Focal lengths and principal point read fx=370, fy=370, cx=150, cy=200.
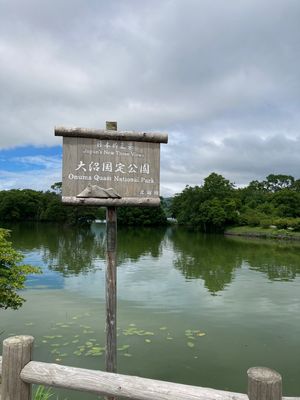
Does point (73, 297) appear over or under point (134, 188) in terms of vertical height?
under

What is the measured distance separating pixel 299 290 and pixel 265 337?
565cm

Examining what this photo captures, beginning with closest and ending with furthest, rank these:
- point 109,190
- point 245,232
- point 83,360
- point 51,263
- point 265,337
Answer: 1. point 109,190
2. point 83,360
3. point 265,337
4. point 51,263
5. point 245,232

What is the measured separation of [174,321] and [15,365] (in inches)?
270

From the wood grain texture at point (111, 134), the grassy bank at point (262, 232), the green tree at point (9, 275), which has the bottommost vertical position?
the grassy bank at point (262, 232)

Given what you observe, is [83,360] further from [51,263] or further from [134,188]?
[51,263]

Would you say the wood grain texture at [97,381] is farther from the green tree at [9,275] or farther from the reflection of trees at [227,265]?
the reflection of trees at [227,265]

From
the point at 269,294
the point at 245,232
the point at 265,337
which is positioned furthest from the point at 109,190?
the point at 245,232

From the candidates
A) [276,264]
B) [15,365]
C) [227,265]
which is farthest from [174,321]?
[276,264]

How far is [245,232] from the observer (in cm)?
4172

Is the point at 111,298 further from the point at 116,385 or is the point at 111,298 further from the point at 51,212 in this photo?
the point at 51,212

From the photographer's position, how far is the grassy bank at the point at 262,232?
37.2m

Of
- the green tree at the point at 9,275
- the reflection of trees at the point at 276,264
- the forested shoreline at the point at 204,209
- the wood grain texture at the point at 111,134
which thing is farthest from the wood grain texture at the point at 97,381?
the forested shoreline at the point at 204,209

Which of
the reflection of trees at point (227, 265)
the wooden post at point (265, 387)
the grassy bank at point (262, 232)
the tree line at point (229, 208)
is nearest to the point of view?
the wooden post at point (265, 387)

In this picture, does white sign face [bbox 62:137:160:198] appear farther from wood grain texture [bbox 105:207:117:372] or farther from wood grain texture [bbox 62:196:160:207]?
wood grain texture [bbox 105:207:117:372]
